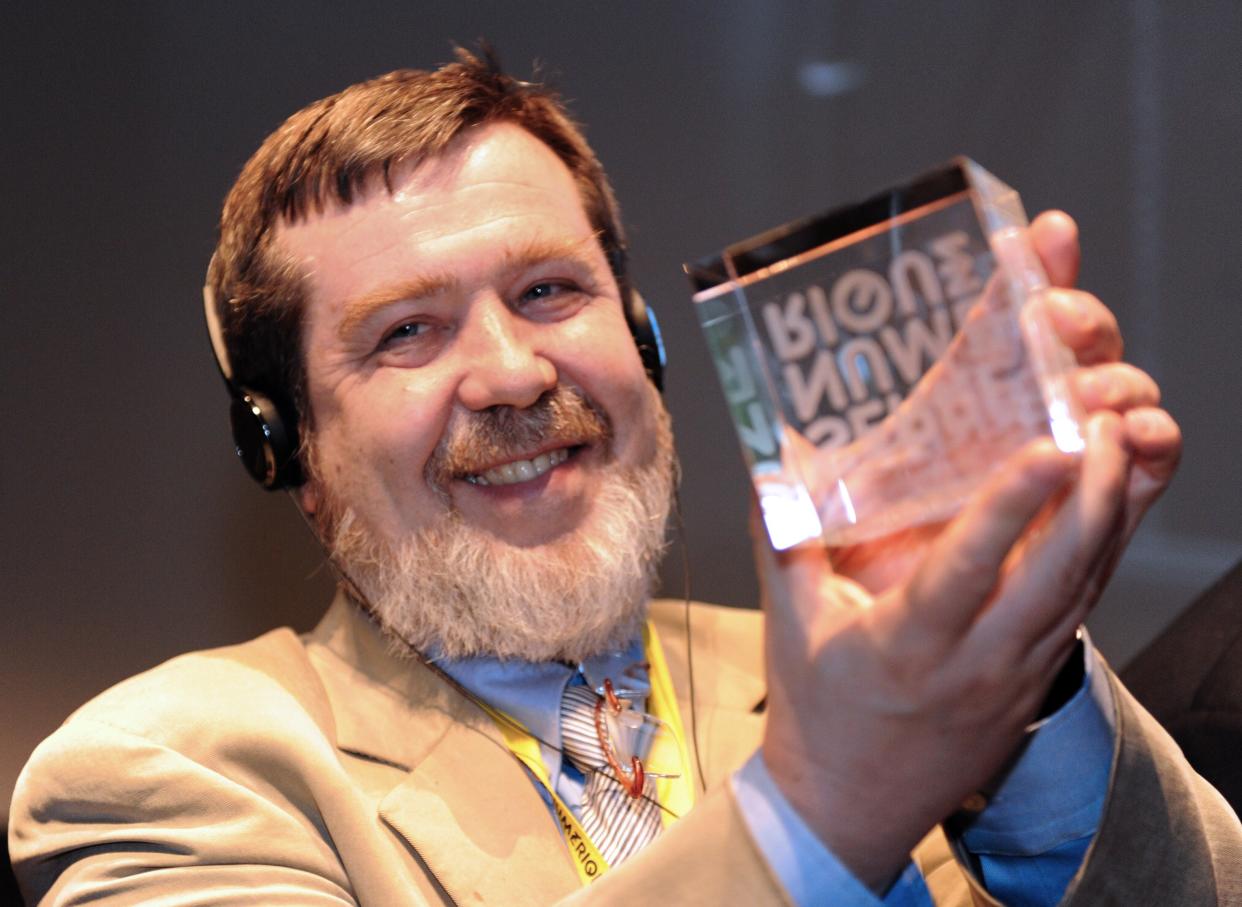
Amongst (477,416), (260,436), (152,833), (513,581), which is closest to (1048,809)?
(513,581)

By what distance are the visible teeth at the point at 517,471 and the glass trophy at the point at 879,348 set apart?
0.54 m

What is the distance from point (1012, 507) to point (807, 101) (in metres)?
1.57

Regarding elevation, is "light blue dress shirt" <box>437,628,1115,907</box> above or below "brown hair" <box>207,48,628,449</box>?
below

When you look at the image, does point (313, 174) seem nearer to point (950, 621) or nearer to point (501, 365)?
point (501, 365)

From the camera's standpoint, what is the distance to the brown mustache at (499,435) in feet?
4.61

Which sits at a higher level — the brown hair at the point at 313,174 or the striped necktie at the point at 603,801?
the brown hair at the point at 313,174

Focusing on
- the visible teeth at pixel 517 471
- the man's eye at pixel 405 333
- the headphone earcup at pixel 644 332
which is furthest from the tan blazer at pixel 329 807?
the headphone earcup at pixel 644 332

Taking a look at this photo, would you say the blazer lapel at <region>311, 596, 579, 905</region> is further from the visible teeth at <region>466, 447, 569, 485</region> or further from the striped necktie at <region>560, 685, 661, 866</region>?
the visible teeth at <region>466, 447, 569, 485</region>

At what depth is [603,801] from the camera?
139 cm

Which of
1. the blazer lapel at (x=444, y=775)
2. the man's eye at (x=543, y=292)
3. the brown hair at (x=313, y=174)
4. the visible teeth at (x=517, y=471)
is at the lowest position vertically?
the blazer lapel at (x=444, y=775)

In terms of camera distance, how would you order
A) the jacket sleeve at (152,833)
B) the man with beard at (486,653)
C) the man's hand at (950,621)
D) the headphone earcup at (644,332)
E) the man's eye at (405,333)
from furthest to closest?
the headphone earcup at (644,332)
the man's eye at (405,333)
the jacket sleeve at (152,833)
the man with beard at (486,653)
the man's hand at (950,621)

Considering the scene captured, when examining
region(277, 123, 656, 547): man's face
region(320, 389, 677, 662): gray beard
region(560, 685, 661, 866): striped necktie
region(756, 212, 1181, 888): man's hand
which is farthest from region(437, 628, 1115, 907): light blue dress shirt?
region(277, 123, 656, 547): man's face

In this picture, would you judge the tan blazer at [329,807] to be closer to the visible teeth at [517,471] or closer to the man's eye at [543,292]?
the visible teeth at [517,471]

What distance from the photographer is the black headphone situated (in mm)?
1494
